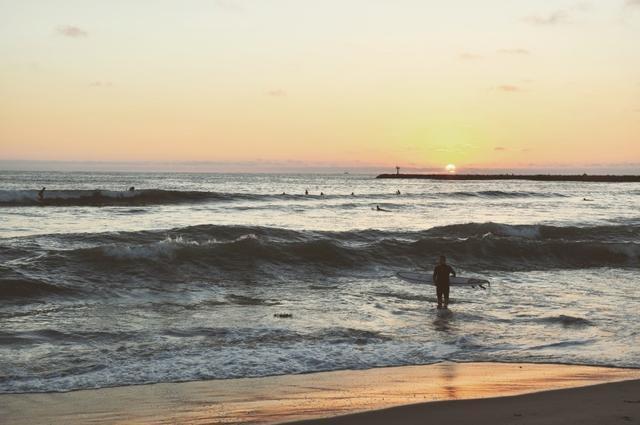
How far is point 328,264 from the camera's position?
26000mm

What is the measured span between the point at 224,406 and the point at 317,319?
278 inches

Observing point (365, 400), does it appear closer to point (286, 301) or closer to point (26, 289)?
point (286, 301)

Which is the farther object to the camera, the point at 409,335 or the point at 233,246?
the point at 233,246

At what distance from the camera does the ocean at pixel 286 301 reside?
1177 cm

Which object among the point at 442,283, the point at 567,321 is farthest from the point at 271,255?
the point at 567,321

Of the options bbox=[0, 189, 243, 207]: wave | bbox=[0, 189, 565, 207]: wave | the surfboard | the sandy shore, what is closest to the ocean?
the surfboard

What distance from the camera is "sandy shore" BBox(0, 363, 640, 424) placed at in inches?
312

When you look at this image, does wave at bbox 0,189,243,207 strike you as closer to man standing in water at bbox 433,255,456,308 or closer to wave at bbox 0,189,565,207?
wave at bbox 0,189,565,207

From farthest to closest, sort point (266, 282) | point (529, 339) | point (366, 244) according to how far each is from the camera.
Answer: point (366, 244) → point (266, 282) → point (529, 339)

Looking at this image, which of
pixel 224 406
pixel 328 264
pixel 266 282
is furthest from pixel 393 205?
pixel 224 406

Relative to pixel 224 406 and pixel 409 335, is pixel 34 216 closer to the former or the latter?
pixel 409 335

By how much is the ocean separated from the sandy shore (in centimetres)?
67

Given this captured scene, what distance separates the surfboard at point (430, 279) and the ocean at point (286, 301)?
48cm

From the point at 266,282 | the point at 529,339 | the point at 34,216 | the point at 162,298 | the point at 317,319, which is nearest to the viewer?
the point at 529,339
